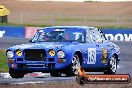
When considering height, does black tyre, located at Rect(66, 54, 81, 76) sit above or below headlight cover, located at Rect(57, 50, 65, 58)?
below

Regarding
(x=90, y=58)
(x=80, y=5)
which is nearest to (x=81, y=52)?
(x=90, y=58)

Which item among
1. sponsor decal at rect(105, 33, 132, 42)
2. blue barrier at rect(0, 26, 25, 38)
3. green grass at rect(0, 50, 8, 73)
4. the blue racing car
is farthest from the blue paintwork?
blue barrier at rect(0, 26, 25, 38)

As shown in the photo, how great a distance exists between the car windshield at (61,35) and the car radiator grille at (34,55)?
121cm

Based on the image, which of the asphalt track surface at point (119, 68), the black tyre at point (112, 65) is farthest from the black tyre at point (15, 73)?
the black tyre at point (112, 65)

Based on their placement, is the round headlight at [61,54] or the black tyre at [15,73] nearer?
the round headlight at [61,54]

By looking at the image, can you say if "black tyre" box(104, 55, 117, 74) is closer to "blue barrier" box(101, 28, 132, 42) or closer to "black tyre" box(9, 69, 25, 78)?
"black tyre" box(9, 69, 25, 78)

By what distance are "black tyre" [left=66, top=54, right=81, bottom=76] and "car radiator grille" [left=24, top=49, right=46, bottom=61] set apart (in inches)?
27.1

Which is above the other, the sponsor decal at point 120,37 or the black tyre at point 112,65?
the black tyre at point 112,65

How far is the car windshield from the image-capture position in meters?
16.4

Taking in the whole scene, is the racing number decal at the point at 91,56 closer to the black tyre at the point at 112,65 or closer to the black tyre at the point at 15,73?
the black tyre at the point at 112,65

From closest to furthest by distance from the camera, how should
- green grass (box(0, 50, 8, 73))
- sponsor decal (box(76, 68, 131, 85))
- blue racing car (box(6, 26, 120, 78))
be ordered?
sponsor decal (box(76, 68, 131, 85)), blue racing car (box(6, 26, 120, 78)), green grass (box(0, 50, 8, 73))

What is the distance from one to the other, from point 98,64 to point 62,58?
77.9 inches

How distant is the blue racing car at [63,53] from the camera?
1509cm

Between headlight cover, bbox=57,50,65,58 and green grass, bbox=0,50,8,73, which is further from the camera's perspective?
green grass, bbox=0,50,8,73
